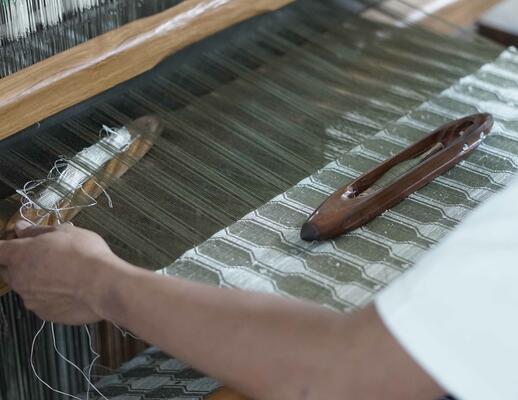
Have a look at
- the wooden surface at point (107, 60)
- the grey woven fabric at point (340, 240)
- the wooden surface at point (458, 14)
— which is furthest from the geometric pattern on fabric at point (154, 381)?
the wooden surface at point (458, 14)

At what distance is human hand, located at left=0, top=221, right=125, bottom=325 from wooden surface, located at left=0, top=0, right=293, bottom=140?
0.17 m

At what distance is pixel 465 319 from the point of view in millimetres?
658

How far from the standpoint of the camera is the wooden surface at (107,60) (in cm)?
99

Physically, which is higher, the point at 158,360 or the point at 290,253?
the point at 290,253

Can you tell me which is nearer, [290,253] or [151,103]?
[290,253]

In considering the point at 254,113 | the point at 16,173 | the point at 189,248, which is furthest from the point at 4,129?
the point at 254,113

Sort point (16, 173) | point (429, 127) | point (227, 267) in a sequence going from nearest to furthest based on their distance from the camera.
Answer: point (227, 267)
point (16, 173)
point (429, 127)

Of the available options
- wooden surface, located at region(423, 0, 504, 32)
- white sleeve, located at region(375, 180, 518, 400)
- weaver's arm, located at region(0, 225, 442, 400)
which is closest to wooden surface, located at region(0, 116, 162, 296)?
weaver's arm, located at region(0, 225, 442, 400)

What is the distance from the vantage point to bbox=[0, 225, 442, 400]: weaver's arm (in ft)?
2.19

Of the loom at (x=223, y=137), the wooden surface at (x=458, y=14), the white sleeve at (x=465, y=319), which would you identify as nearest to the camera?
the white sleeve at (x=465, y=319)

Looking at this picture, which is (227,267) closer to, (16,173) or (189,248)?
(189,248)

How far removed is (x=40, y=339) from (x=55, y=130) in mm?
260

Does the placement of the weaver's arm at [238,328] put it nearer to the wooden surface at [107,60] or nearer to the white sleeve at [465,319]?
the white sleeve at [465,319]

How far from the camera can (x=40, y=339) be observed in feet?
3.69
